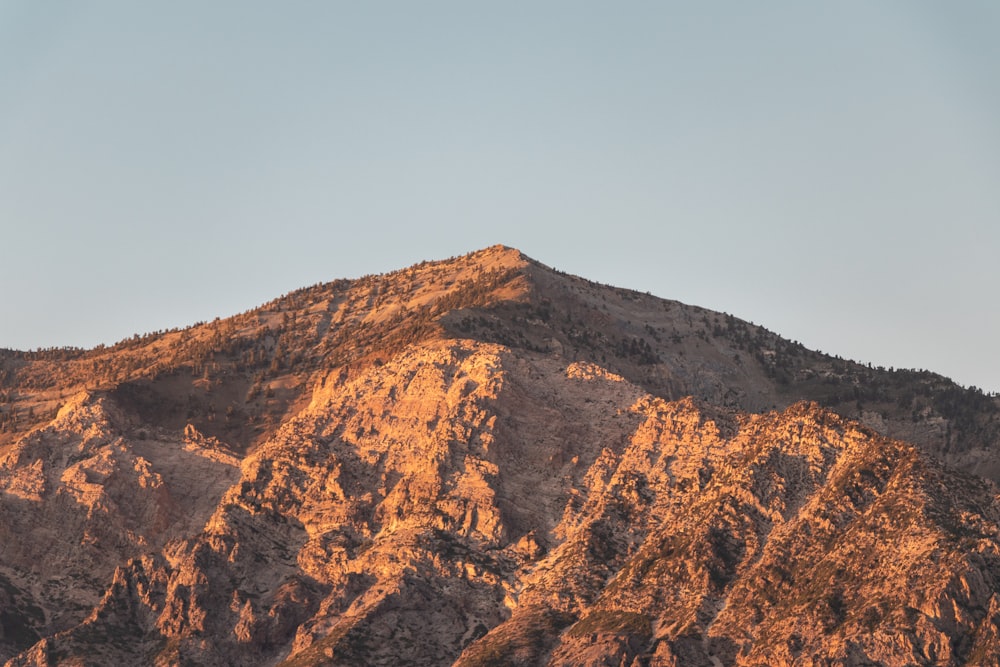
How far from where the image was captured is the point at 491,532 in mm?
159875

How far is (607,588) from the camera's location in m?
152

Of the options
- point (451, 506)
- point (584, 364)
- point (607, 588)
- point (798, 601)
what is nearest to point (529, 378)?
point (584, 364)

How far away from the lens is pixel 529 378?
181125 mm

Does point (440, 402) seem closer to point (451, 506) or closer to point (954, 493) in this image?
point (451, 506)

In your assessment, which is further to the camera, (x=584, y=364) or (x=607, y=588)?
(x=584, y=364)

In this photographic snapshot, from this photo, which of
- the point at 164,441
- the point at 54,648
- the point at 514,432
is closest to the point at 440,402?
the point at 514,432

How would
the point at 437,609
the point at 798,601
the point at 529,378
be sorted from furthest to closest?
the point at 529,378
the point at 437,609
the point at 798,601

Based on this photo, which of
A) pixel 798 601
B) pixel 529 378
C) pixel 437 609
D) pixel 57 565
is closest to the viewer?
pixel 798 601

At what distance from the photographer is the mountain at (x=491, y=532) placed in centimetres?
14262

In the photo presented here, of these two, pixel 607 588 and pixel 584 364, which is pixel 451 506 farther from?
pixel 584 364

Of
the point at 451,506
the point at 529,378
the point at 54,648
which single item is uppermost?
the point at 529,378

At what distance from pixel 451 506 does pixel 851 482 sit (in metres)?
29.6

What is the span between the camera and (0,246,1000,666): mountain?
143 m

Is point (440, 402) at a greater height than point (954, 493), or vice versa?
point (440, 402)
